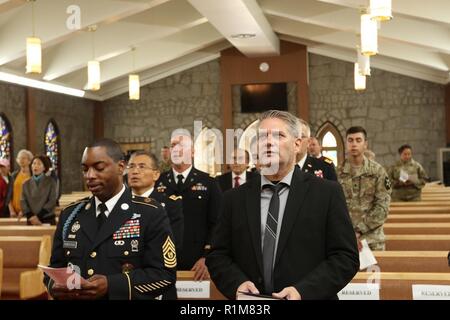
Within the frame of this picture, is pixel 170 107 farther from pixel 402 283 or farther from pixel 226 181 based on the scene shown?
pixel 402 283

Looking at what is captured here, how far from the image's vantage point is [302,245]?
1.94 m

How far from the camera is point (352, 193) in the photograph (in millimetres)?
3744

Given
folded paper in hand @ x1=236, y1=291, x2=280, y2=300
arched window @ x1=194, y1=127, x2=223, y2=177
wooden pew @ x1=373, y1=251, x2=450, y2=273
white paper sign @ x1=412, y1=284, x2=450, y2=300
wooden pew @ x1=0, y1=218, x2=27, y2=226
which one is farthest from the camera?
arched window @ x1=194, y1=127, x2=223, y2=177

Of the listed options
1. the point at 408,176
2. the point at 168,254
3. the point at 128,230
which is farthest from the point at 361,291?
the point at 408,176

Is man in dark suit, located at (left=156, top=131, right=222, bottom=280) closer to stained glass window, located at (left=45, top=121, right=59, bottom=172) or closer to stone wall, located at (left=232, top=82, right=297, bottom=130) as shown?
stained glass window, located at (left=45, top=121, right=59, bottom=172)

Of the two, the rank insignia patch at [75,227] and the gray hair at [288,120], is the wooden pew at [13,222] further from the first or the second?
the gray hair at [288,120]

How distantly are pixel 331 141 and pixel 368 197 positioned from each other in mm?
10059

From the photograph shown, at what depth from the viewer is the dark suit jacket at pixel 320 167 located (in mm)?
3793

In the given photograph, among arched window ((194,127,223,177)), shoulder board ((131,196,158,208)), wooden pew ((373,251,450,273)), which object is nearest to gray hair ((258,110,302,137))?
shoulder board ((131,196,158,208))

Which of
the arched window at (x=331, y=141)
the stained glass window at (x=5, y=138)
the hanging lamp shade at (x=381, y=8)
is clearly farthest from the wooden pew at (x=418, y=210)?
the stained glass window at (x=5, y=138)

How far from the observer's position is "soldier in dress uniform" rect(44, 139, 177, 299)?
205cm

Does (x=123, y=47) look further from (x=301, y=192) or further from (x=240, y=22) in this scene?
(x=301, y=192)

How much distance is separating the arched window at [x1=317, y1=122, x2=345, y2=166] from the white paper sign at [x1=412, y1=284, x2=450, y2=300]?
10818 mm

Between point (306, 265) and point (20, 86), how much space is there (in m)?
10.5
